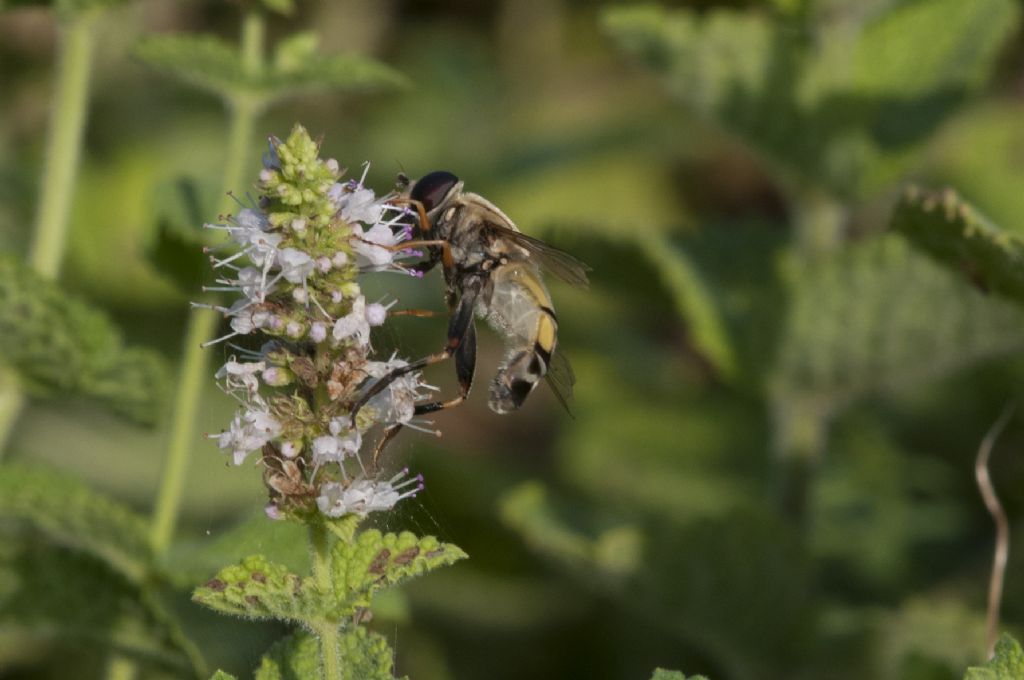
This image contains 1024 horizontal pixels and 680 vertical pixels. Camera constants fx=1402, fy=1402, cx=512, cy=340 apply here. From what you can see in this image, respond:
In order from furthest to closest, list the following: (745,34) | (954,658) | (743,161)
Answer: (743,161)
(745,34)
(954,658)

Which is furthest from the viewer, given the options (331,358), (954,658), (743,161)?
(743,161)

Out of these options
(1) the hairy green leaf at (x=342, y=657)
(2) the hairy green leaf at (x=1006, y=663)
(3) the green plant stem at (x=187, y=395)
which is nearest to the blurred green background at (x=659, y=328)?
(3) the green plant stem at (x=187, y=395)

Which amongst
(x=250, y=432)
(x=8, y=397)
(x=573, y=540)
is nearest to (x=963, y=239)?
(x=573, y=540)

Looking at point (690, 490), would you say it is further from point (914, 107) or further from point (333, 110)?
point (333, 110)

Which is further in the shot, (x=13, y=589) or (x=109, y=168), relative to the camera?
(x=109, y=168)

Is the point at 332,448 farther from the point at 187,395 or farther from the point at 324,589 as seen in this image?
the point at 187,395

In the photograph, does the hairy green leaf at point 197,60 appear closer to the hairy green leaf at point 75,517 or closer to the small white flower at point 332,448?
the hairy green leaf at point 75,517

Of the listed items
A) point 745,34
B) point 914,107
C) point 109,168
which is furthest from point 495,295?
point 109,168
